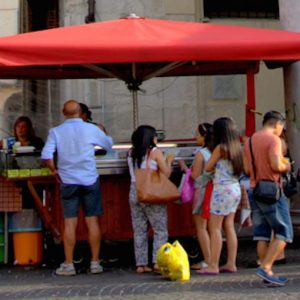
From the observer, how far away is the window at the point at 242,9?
13508mm

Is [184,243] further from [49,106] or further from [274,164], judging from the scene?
[49,106]

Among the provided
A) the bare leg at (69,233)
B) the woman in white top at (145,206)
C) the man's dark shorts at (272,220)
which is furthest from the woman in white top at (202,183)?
the bare leg at (69,233)

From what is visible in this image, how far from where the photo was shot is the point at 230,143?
296 inches

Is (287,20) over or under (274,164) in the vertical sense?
over

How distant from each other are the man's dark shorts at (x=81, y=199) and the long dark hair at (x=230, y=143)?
141 cm

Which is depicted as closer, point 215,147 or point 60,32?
point 215,147

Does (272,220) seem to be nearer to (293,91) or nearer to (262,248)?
(262,248)

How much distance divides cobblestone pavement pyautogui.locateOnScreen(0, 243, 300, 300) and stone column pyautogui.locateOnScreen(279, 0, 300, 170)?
2104 millimetres

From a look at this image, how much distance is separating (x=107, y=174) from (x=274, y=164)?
2.00m

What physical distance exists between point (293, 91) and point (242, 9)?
13.6 feet

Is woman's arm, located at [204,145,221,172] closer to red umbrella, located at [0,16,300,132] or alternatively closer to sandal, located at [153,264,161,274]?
red umbrella, located at [0,16,300,132]

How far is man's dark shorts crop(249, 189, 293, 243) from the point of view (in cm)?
713

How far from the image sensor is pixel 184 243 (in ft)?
29.2

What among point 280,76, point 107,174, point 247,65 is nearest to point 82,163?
point 107,174
